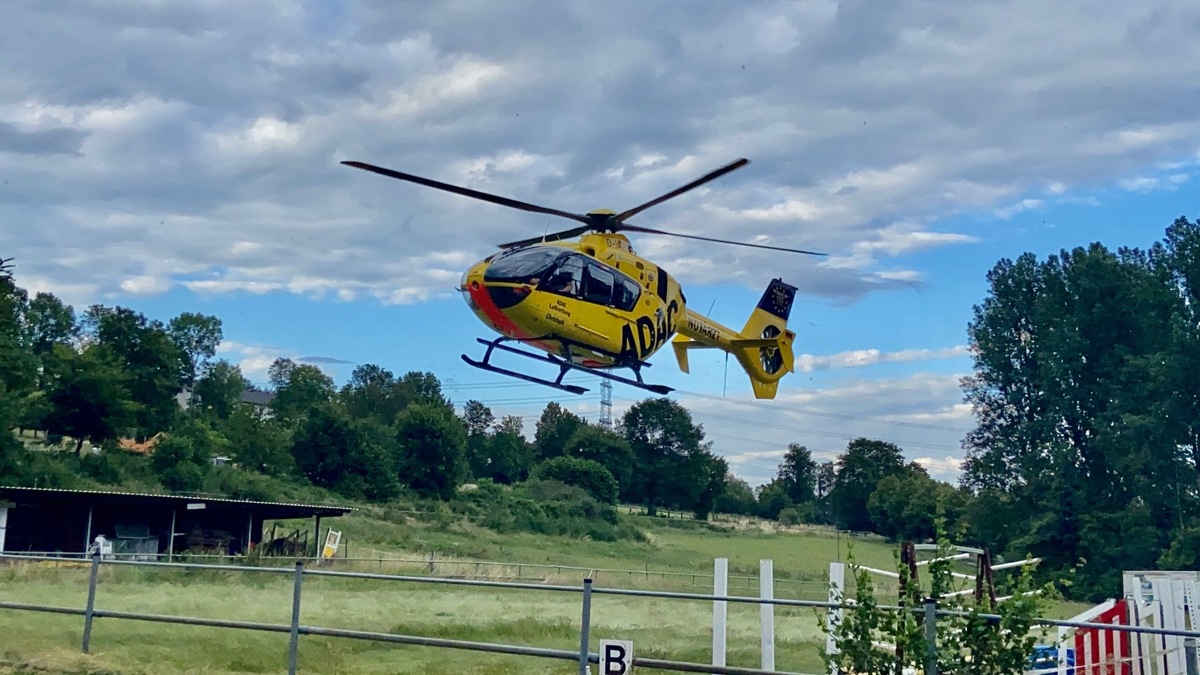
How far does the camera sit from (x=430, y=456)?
3204 inches

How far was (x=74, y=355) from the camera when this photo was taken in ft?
212

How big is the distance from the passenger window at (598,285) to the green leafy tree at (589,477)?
202 feet

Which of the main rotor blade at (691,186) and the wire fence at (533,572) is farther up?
the main rotor blade at (691,186)

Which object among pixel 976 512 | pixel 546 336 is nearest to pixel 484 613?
pixel 546 336

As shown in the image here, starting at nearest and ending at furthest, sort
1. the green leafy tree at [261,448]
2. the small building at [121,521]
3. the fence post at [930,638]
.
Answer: the fence post at [930,638], the small building at [121,521], the green leafy tree at [261,448]

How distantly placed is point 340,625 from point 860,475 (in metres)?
72.6

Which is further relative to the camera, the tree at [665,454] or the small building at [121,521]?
the tree at [665,454]

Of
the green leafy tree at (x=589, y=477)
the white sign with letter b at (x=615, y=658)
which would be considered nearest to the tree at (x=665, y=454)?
the green leafy tree at (x=589, y=477)

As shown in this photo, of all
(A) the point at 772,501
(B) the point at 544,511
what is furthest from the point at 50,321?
(A) the point at 772,501

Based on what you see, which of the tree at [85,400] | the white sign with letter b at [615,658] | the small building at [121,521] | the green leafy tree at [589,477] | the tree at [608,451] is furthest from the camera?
the tree at [608,451]

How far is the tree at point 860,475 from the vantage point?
8069 cm

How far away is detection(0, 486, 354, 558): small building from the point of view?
32969 millimetres

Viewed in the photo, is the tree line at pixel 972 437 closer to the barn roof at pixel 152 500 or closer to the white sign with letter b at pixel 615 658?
the white sign with letter b at pixel 615 658

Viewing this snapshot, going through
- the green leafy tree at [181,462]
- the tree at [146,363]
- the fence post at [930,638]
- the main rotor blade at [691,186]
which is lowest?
the fence post at [930,638]
